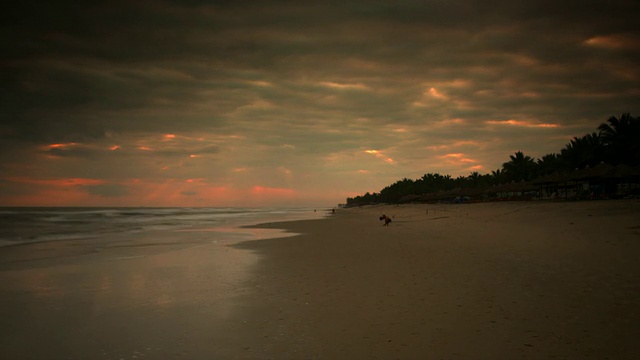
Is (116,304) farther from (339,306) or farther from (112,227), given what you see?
(112,227)

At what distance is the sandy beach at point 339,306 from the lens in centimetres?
531

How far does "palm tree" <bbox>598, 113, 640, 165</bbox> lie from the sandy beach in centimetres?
4659

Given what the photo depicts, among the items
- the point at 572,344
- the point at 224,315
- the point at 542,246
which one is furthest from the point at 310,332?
the point at 542,246

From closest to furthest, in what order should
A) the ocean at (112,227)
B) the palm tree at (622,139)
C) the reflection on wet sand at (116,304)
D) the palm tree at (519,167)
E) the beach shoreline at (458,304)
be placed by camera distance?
the beach shoreline at (458,304) < the reflection on wet sand at (116,304) < the ocean at (112,227) < the palm tree at (622,139) < the palm tree at (519,167)

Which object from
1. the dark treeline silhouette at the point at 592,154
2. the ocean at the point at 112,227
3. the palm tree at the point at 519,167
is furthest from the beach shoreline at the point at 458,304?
the palm tree at the point at 519,167

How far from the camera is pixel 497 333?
18.5 ft

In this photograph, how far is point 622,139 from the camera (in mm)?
50156

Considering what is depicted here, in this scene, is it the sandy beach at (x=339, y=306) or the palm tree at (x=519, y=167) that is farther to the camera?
the palm tree at (x=519, y=167)

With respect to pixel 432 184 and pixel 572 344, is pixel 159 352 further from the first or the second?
pixel 432 184

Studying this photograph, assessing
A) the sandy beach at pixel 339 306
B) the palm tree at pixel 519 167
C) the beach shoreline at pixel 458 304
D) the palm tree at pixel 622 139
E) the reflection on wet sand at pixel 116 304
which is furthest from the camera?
the palm tree at pixel 519 167

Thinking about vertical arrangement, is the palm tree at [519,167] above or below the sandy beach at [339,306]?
above

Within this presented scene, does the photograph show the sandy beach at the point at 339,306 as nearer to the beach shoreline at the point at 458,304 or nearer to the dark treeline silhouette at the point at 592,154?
the beach shoreline at the point at 458,304

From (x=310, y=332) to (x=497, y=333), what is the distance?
2.89 m

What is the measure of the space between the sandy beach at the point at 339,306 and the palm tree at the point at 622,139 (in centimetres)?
4659
